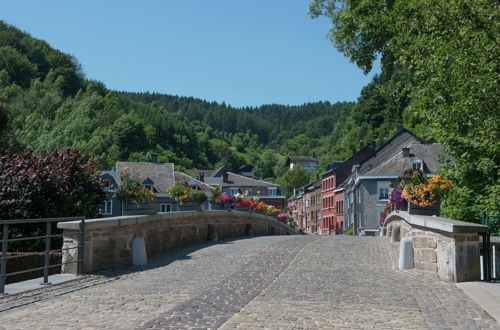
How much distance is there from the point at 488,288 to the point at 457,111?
494 cm

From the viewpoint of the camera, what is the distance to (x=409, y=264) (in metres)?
11.2

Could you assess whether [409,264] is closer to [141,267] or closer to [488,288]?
[488,288]

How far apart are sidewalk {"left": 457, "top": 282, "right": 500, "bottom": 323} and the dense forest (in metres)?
4.07

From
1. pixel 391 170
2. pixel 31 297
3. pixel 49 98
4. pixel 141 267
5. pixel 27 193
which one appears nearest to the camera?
pixel 31 297

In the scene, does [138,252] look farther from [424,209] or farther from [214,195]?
[214,195]

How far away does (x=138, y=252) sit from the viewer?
12.2m

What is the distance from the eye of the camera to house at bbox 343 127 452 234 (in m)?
48.0

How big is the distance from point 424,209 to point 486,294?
5351mm

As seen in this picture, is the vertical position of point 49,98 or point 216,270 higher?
point 49,98

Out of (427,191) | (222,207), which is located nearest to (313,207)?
(222,207)

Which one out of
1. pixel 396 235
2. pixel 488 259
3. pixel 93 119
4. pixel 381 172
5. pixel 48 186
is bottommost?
pixel 488 259

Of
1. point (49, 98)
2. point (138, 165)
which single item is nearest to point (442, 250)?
point (138, 165)

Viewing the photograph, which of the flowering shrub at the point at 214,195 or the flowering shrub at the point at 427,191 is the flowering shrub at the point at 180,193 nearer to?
the flowering shrub at the point at 214,195

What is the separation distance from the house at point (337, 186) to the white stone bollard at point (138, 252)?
53.0m
